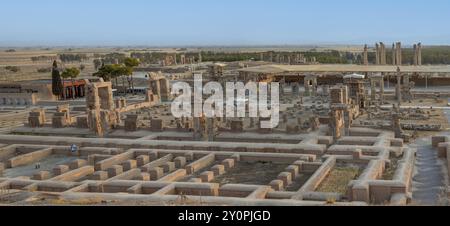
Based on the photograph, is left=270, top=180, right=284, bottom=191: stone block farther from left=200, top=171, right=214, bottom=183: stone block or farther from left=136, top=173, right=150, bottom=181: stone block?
left=136, top=173, right=150, bottom=181: stone block

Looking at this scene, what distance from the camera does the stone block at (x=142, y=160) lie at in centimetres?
2173

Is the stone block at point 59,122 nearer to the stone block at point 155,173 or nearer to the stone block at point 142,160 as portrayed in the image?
A: the stone block at point 142,160

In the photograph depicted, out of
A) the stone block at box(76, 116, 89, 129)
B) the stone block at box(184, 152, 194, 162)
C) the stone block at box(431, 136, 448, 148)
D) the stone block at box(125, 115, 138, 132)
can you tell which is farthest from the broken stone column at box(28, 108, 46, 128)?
the stone block at box(431, 136, 448, 148)

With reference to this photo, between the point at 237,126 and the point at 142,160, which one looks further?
A: the point at 237,126

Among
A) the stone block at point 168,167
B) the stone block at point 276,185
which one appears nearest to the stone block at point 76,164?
the stone block at point 168,167

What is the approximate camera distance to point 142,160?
21.8 m

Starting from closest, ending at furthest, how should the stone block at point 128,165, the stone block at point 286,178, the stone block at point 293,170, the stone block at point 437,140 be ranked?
the stone block at point 286,178, the stone block at point 293,170, the stone block at point 128,165, the stone block at point 437,140

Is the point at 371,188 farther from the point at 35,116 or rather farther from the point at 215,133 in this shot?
the point at 35,116

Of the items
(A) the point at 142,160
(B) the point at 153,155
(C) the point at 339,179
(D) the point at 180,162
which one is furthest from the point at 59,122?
(C) the point at 339,179

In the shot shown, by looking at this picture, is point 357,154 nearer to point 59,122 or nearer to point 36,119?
point 59,122

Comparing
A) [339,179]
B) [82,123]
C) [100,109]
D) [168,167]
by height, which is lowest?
[339,179]
